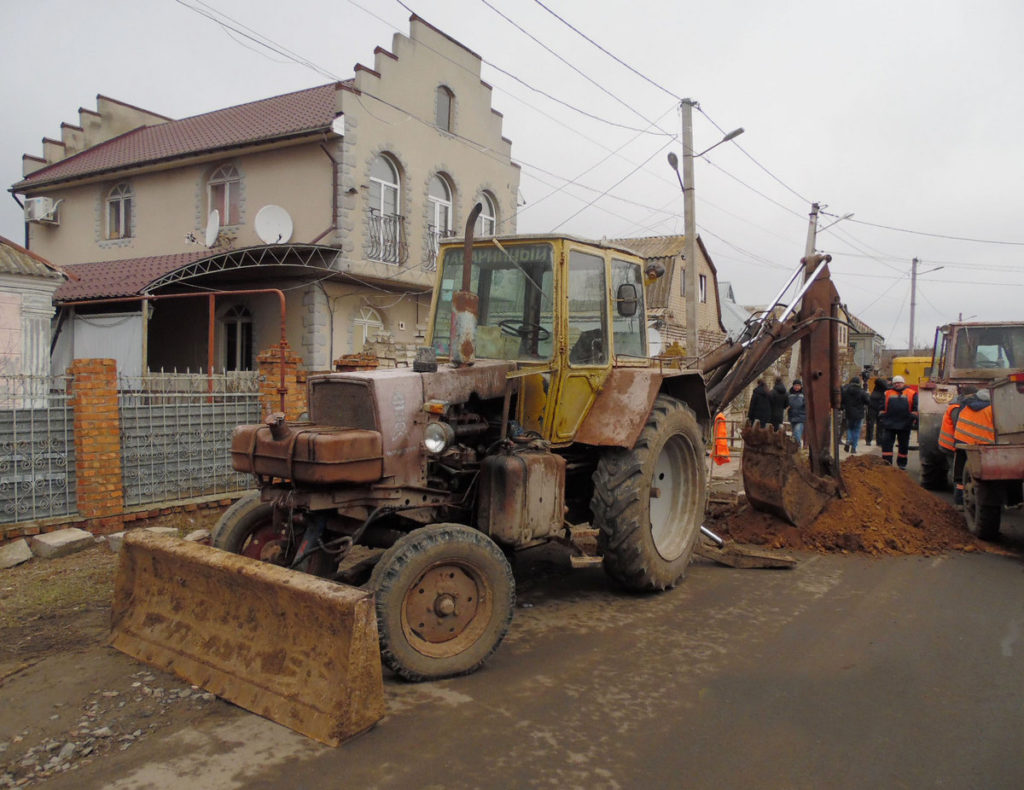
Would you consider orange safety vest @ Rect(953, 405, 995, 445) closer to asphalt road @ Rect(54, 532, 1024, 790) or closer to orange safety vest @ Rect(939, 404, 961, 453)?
orange safety vest @ Rect(939, 404, 961, 453)

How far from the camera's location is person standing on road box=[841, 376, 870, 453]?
13914 mm

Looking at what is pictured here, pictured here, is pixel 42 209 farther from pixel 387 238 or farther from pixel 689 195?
pixel 689 195

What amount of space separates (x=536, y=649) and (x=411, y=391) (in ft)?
5.36

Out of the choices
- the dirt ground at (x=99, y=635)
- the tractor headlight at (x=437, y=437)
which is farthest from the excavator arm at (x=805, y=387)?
the tractor headlight at (x=437, y=437)

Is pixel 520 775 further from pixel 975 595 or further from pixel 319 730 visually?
pixel 975 595

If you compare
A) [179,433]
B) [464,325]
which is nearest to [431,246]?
[179,433]

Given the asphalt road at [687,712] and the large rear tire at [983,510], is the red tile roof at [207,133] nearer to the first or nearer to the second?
the large rear tire at [983,510]

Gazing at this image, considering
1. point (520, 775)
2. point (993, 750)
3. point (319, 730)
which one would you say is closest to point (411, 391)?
point (319, 730)

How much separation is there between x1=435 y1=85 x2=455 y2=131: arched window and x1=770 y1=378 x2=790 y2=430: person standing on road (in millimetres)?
9341

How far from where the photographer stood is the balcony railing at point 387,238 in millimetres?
15648

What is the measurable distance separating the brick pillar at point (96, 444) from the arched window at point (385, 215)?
8.93 meters

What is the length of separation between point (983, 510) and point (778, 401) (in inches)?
292

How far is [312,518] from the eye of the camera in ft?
14.1

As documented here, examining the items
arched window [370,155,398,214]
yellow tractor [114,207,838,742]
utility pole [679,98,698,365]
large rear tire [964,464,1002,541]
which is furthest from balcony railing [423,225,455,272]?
large rear tire [964,464,1002,541]
